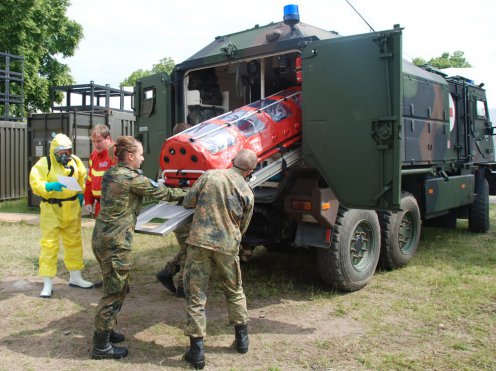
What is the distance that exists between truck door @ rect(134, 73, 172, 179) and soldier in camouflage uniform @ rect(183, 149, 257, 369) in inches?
98.2

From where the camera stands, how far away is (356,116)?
4410mm

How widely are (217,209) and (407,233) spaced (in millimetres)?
3514

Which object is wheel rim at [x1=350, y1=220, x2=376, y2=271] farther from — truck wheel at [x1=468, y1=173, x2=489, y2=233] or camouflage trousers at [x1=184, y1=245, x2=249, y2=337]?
truck wheel at [x1=468, y1=173, x2=489, y2=233]

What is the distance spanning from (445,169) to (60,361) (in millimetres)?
5542

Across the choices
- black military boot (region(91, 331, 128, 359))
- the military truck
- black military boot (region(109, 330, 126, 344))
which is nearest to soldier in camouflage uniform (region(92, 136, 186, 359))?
black military boot (region(91, 331, 128, 359))

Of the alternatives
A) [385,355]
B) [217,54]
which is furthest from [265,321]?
[217,54]

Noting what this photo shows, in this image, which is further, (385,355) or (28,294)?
(28,294)

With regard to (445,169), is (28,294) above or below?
below

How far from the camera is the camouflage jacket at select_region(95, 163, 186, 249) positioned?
11.9ft

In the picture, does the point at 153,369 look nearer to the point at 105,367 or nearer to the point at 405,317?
the point at 105,367

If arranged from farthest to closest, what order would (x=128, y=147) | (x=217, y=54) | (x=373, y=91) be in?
(x=217, y=54) < (x=373, y=91) < (x=128, y=147)

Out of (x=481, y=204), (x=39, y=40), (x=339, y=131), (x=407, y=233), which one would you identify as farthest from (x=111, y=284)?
(x=39, y=40)

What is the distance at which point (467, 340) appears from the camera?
3.90m

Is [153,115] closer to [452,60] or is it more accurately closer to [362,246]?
[362,246]
